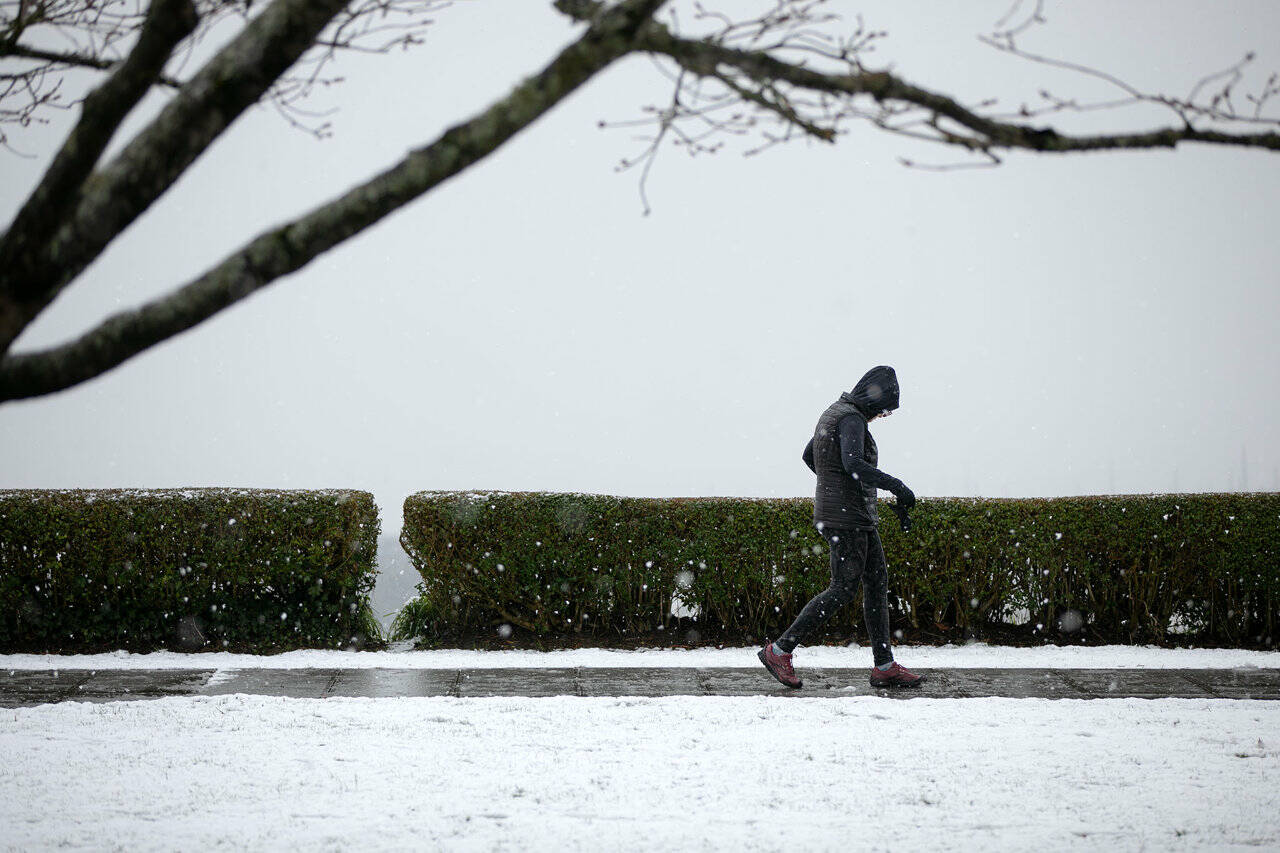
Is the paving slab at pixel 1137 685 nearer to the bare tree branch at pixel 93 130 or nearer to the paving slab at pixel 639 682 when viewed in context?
the paving slab at pixel 639 682

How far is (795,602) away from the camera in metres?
8.88

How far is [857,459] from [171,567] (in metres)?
5.51

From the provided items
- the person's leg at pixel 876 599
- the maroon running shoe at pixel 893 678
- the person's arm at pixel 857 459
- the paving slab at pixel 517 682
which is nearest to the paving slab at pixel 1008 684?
the maroon running shoe at pixel 893 678

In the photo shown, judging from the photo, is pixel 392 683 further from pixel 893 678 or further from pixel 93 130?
pixel 93 130

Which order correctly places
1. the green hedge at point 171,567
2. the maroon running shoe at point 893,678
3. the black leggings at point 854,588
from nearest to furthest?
the black leggings at point 854,588
the maroon running shoe at point 893,678
the green hedge at point 171,567

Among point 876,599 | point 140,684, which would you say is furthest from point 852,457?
point 140,684

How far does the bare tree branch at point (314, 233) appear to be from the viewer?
9.14ft

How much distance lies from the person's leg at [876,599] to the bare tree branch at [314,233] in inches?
174

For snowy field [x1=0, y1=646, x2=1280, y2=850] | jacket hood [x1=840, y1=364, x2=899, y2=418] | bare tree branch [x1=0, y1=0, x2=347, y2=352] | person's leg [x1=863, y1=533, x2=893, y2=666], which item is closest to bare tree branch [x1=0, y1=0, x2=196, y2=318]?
bare tree branch [x1=0, y1=0, x2=347, y2=352]

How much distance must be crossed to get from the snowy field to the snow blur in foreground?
15mm

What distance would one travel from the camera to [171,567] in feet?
27.7

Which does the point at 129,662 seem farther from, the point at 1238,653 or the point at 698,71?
the point at 1238,653

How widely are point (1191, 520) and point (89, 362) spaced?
8583 millimetres

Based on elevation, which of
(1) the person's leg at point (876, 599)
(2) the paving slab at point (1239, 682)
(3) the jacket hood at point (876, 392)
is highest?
(3) the jacket hood at point (876, 392)
